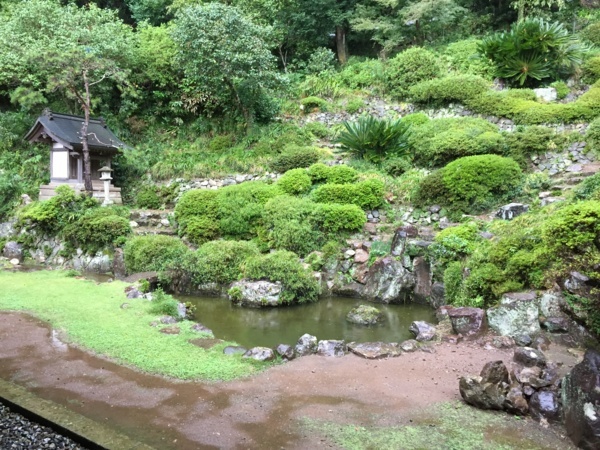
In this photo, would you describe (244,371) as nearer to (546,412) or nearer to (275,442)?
(275,442)

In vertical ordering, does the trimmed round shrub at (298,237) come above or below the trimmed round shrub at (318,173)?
below

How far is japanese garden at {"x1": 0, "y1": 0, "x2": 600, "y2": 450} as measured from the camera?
4832 millimetres

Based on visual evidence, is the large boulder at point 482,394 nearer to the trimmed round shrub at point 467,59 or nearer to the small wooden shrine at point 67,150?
the small wooden shrine at point 67,150

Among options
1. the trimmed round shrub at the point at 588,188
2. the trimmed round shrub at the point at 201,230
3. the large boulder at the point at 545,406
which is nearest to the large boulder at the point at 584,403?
the large boulder at the point at 545,406

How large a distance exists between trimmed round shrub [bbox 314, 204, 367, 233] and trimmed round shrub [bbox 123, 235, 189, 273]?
3.70 meters

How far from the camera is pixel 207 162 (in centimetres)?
1723

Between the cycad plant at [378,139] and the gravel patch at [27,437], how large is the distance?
12.7 metres

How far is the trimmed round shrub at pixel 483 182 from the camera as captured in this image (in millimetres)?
11406

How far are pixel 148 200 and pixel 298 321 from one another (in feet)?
A: 31.3

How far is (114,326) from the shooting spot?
7.59 meters

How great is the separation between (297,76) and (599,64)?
12782mm

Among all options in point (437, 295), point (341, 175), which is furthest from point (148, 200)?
point (437, 295)

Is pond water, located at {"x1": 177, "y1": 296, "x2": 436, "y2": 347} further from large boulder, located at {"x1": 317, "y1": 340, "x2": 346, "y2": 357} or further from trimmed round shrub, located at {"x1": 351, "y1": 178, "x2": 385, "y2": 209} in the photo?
trimmed round shrub, located at {"x1": 351, "y1": 178, "x2": 385, "y2": 209}

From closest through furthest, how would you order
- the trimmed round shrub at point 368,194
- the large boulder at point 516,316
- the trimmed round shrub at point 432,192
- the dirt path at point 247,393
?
the dirt path at point 247,393, the large boulder at point 516,316, the trimmed round shrub at point 432,192, the trimmed round shrub at point 368,194
